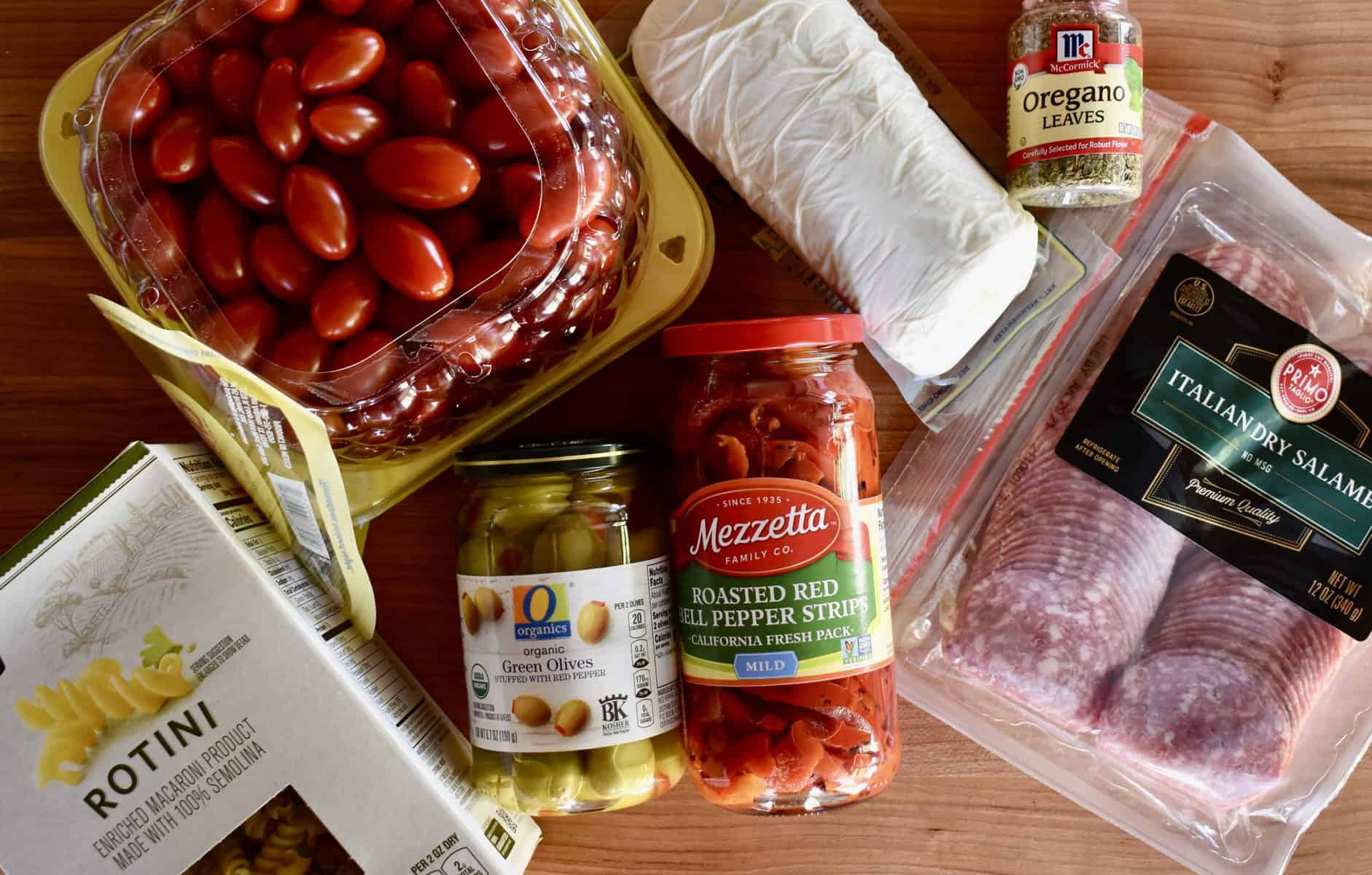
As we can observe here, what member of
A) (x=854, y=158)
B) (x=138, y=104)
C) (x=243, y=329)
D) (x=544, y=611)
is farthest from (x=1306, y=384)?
(x=138, y=104)

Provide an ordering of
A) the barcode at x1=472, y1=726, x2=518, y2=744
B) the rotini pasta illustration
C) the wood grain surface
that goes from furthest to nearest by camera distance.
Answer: the wood grain surface < the barcode at x1=472, y1=726, x2=518, y2=744 < the rotini pasta illustration

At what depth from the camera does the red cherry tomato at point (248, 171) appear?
0.72m

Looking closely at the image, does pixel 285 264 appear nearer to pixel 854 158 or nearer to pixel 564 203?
pixel 564 203

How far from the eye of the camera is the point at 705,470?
0.79 m

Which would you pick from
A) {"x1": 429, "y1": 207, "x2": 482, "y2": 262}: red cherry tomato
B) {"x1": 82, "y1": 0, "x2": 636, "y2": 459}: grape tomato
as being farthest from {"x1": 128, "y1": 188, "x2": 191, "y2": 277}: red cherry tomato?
{"x1": 429, "y1": 207, "x2": 482, "y2": 262}: red cherry tomato

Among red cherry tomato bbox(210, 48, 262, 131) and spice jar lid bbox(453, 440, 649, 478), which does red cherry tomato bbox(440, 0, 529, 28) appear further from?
spice jar lid bbox(453, 440, 649, 478)

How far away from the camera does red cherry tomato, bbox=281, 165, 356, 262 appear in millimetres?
700

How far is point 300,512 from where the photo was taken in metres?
0.75

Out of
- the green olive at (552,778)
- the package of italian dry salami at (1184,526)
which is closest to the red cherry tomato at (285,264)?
the green olive at (552,778)

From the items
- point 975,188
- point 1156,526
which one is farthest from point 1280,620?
point 975,188

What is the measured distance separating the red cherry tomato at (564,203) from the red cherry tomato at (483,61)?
83 mm

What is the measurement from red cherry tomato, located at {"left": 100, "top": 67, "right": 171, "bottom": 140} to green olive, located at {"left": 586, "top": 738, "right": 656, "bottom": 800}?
2.15ft

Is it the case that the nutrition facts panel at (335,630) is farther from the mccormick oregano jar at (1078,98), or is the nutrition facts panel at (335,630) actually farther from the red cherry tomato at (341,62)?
the mccormick oregano jar at (1078,98)

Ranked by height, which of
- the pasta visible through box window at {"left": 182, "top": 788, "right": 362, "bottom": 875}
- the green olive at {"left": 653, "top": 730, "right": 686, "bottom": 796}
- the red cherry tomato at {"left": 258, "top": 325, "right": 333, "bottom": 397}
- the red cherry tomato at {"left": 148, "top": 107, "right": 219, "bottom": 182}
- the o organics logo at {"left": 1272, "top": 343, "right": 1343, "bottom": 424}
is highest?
the red cherry tomato at {"left": 148, "top": 107, "right": 219, "bottom": 182}
